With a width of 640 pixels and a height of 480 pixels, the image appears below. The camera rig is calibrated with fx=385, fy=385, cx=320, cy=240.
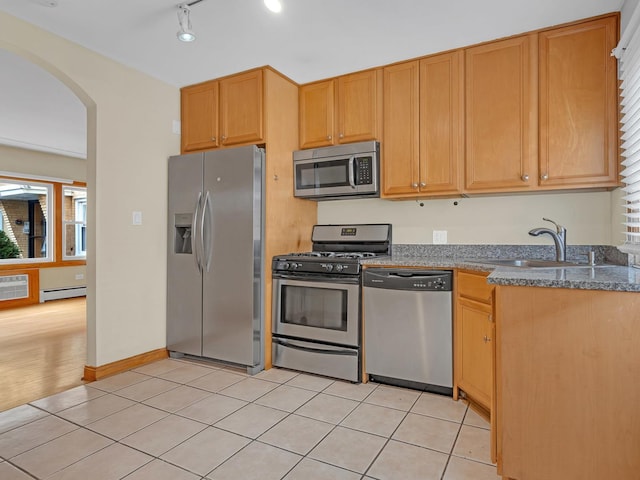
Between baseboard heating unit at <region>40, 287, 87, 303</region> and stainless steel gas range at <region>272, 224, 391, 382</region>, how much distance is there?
5.12 m

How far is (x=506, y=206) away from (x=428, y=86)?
106 centimetres

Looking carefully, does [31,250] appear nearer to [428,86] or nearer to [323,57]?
[323,57]

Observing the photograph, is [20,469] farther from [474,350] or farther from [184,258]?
[474,350]

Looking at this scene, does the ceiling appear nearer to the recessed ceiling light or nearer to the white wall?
the recessed ceiling light

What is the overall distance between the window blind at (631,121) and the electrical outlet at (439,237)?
3.77 ft

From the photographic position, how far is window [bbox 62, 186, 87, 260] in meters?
6.61

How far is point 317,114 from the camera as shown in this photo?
3309mm

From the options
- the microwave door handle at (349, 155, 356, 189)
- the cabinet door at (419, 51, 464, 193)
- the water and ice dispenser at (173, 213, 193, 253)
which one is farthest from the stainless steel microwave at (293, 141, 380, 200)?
the water and ice dispenser at (173, 213, 193, 253)

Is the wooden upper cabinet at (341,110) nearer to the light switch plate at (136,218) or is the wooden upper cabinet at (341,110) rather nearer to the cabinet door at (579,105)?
the cabinet door at (579,105)

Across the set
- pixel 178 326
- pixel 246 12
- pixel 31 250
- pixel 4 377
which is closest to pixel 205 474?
pixel 178 326

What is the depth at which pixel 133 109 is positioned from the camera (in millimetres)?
3098

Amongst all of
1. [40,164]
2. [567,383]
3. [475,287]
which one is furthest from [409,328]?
[40,164]

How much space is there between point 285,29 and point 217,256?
1722mm

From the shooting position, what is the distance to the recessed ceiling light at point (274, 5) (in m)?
2.12
